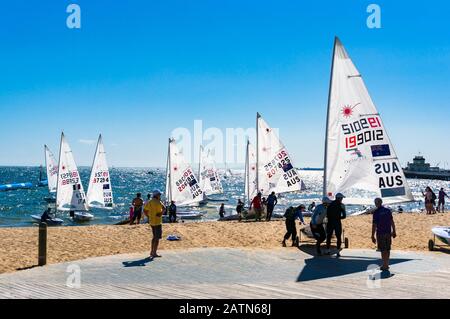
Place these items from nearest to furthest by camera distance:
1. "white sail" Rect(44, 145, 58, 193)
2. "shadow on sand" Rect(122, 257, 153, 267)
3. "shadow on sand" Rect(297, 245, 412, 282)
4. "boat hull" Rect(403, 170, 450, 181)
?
1. "shadow on sand" Rect(297, 245, 412, 282)
2. "shadow on sand" Rect(122, 257, 153, 267)
3. "white sail" Rect(44, 145, 58, 193)
4. "boat hull" Rect(403, 170, 450, 181)

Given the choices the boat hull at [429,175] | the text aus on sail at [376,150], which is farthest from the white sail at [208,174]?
the boat hull at [429,175]

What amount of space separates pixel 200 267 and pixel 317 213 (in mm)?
3994

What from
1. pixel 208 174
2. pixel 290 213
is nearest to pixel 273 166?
pixel 290 213

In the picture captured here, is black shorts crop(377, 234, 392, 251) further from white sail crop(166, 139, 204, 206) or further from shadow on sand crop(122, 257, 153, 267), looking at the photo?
white sail crop(166, 139, 204, 206)

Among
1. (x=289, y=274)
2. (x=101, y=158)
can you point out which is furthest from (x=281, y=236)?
(x=101, y=158)

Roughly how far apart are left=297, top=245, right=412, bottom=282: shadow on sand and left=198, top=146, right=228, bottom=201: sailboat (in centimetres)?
4689

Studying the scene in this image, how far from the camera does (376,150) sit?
1366 centimetres

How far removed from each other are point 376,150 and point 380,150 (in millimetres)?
127

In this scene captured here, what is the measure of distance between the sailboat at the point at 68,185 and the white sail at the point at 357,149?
2820 centimetres

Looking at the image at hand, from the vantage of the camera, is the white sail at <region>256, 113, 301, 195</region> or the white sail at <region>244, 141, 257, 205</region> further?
the white sail at <region>244, 141, 257, 205</region>

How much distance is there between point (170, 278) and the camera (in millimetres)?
8781

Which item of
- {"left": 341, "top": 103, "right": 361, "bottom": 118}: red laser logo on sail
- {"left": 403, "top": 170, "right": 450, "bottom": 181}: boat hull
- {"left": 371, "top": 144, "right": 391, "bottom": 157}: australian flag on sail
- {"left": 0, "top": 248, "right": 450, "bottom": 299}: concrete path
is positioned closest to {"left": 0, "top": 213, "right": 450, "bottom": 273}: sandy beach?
{"left": 0, "top": 248, "right": 450, "bottom": 299}: concrete path

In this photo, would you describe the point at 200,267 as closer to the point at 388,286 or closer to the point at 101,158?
the point at 388,286

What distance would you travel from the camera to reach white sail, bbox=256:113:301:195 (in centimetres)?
3195
